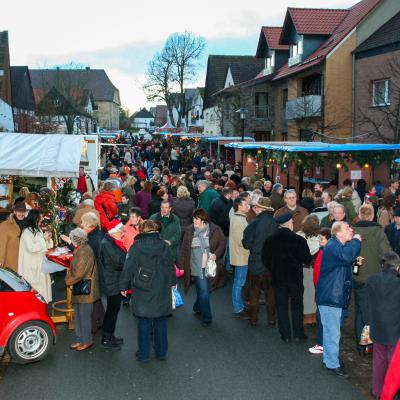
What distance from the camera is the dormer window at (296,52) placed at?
33.8 meters

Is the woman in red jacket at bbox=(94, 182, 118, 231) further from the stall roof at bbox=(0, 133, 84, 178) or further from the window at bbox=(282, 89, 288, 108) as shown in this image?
the window at bbox=(282, 89, 288, 108)

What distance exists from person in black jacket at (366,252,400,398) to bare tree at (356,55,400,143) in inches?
670

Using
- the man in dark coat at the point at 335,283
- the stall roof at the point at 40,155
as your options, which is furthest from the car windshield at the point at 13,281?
the stall roof at the point at 40,155

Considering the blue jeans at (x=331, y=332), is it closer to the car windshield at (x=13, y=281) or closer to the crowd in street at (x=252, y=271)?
the crowd in street at (x=252, y=271)

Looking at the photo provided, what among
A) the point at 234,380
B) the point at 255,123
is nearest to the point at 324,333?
the point at 234,380

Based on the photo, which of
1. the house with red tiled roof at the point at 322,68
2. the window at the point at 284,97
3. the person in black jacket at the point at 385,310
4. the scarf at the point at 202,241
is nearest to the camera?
the person in black jacket at the point at 385,310

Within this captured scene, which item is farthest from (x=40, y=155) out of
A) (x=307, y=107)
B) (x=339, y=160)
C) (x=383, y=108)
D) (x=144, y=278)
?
(x=307, y=107)

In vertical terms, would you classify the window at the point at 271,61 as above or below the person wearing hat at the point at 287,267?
above

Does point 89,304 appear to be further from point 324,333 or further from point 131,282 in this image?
point 324,333

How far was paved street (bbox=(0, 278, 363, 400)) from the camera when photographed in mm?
6395

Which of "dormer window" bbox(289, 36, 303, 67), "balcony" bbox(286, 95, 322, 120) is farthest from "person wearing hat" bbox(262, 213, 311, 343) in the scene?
"dormer window" bbox(289, 36, 303, 67)

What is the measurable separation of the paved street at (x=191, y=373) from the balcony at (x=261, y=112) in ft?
113

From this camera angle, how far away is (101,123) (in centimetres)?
12769

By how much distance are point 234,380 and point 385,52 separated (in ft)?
74.6
